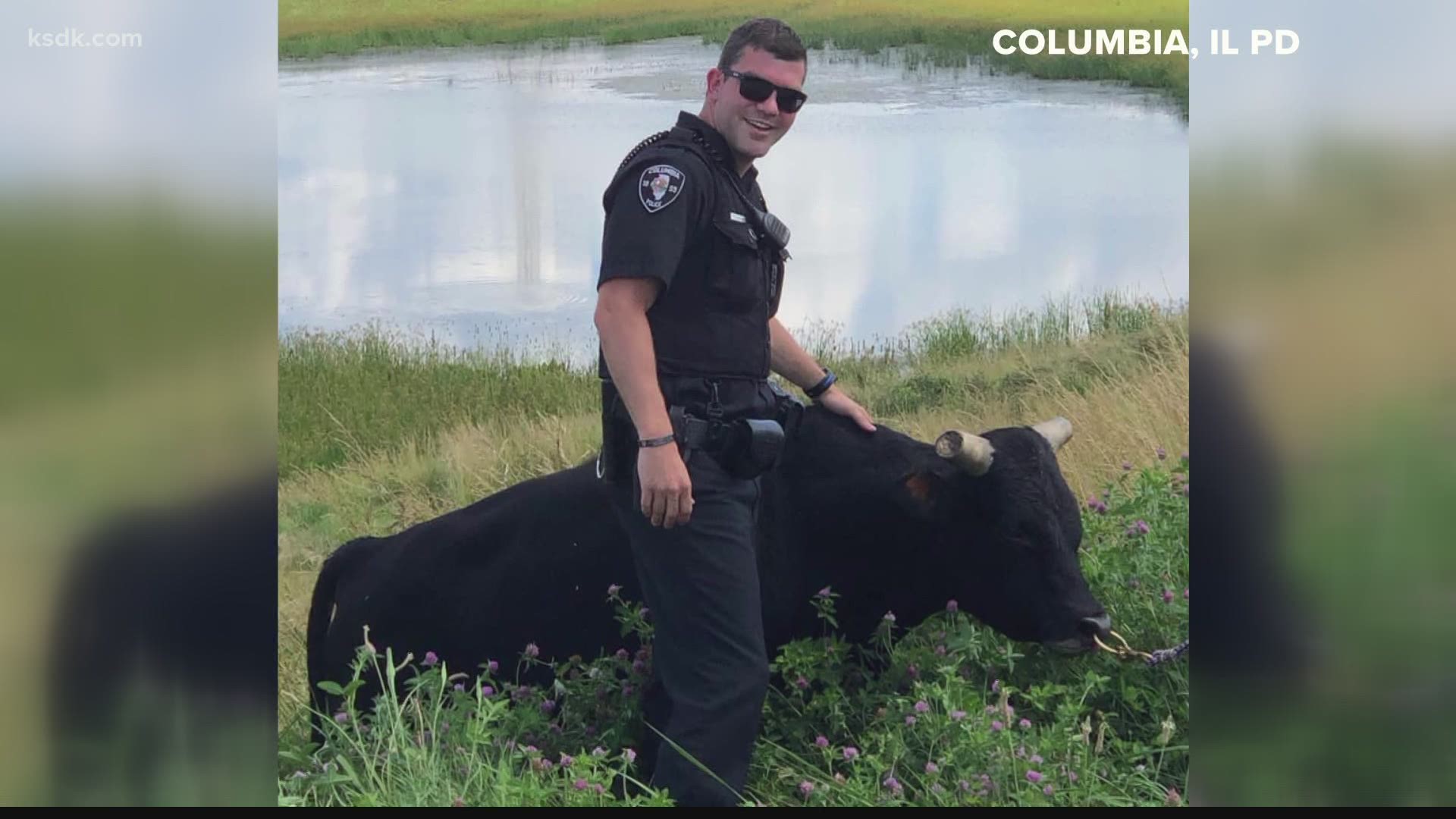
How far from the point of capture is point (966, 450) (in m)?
5.64

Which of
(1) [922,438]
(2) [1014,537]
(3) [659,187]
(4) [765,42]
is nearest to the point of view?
(3) [659,187]

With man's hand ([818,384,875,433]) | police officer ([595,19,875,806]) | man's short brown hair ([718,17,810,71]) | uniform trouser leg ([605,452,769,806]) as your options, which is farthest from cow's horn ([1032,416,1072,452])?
man's short brown hair ([718,17,810,71])

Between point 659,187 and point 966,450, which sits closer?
point 659,187

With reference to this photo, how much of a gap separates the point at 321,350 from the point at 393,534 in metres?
0.75

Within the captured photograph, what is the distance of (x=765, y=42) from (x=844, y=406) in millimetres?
1321

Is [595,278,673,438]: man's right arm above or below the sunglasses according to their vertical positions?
below

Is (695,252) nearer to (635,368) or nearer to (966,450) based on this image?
(635,368)

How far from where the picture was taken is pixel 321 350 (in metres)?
5.89

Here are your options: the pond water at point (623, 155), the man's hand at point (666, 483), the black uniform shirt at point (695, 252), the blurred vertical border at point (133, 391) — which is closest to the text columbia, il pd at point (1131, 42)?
the pond water at point (623, 155)

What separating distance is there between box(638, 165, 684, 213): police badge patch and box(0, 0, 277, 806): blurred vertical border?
1.41 m

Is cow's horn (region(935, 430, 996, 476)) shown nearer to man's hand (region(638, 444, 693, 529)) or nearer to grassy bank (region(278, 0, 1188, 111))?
man's hand (region(638, 444, 693, 529))

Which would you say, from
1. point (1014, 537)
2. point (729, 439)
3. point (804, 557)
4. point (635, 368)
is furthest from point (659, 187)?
point (1014, 537)

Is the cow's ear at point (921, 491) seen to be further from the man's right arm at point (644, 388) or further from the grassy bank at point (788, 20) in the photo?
the grassy bank at point (788, 20)

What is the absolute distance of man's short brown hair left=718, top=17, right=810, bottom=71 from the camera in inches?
208
